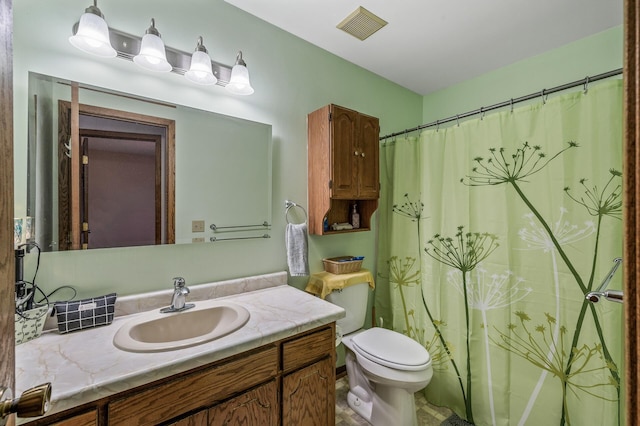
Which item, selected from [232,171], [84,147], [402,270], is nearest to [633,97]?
[232,171]

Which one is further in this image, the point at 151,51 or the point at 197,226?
the point at 197,226

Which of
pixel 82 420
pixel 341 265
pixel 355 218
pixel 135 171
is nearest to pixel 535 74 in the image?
pixel 355 218

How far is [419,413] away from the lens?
180cm

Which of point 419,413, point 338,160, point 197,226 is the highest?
point 338,160

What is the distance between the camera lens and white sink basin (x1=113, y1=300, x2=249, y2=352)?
1.04 meters

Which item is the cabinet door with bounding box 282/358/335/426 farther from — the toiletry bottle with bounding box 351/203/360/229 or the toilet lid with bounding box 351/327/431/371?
the toiletry bottle with bounding box 351/203/360/229

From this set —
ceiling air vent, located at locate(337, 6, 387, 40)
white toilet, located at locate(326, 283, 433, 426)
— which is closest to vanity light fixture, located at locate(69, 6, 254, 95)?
ceiling air vent, located at locate(337, 6, 387, 40)

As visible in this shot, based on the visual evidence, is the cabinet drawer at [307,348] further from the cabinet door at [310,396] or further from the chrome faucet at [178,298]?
the chrome faucet at [178,298]

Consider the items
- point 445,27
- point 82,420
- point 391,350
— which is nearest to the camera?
point 82,420

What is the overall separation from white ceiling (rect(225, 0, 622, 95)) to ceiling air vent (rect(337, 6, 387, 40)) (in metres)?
0.03

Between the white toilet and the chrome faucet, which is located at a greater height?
the chrome faucet

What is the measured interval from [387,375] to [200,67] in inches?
74.6

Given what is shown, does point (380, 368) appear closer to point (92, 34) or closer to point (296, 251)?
point (296, 251)

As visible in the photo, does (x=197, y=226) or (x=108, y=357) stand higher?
(x=197, y=226)
